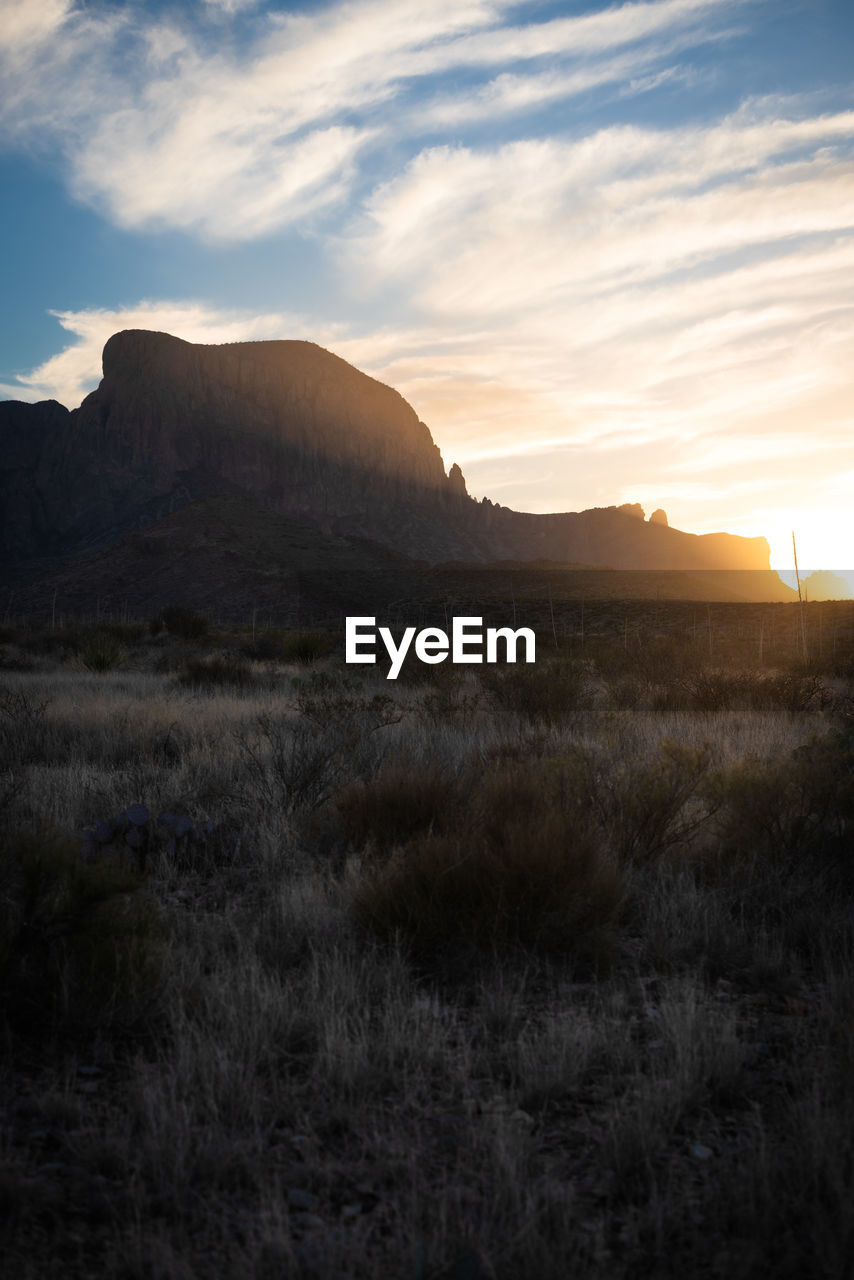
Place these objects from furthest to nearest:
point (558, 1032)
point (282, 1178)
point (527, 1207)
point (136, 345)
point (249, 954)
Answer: point (136, 345) < point (249, 954) < point (558, 1032) < point (282, 1178) < point (527, 1207)

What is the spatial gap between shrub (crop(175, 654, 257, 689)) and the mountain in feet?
347

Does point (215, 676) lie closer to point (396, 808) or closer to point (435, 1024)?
point (396, 808)

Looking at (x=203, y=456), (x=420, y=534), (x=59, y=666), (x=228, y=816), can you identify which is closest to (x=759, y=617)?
(x=59, y=666)

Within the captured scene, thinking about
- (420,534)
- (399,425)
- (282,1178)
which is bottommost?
(282,1178)

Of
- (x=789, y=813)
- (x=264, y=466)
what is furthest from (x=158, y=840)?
(x=264, y=466)

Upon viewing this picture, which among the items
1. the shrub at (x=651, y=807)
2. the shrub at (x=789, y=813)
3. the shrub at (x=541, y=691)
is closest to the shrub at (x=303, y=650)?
the shrub at (x=541, y=691)

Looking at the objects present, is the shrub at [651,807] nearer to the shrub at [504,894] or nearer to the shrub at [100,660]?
the shrub at [504,894]

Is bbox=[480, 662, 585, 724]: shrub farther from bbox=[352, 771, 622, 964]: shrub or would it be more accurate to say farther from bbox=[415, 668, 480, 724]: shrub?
bbox=[352, 771, 622, 964]: shrub

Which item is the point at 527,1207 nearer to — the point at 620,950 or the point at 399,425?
the point at 620,950

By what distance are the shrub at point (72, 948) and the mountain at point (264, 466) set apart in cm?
11803

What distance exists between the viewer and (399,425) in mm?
169125

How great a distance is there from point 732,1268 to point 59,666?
20148 millimetres

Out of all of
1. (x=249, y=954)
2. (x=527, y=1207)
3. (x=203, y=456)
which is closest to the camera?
(x=527, y=1207)

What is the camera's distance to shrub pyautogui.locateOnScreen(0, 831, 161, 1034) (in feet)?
9.43
